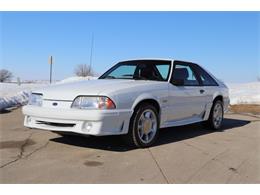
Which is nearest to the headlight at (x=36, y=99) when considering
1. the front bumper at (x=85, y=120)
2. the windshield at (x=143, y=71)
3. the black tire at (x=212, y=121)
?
the front bumper at (x=85, y=120)

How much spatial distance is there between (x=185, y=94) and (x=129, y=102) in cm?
159

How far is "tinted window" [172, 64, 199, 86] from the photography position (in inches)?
255

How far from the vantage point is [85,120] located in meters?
4.92

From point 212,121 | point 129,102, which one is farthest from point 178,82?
point 212,121

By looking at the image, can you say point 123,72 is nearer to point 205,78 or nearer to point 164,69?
point 164,69

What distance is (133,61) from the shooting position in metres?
6.88

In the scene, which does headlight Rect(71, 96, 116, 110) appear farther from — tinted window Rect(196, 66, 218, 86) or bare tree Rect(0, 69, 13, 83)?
bare tree Rect(0, 69, 13, 83)

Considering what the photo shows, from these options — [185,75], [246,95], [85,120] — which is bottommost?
[246,95]

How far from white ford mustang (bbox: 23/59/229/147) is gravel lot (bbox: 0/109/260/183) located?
1.10 feet

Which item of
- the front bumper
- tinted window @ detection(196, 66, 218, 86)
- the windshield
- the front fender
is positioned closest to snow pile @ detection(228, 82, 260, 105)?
tinted window @ detection(196, 66, 218, 86)

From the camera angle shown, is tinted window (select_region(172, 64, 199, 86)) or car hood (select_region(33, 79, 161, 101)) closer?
car hood (select_region(33, 79, 161, 101))
